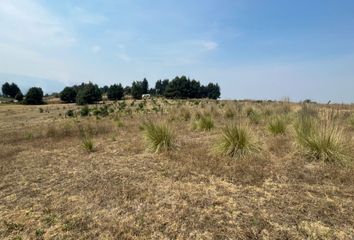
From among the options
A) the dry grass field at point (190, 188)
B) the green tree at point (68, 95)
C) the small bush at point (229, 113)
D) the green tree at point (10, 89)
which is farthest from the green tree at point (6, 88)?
the dry grass field at point (190, 188)

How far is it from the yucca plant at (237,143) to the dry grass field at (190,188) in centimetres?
2

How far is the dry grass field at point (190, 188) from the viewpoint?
9.95 feet

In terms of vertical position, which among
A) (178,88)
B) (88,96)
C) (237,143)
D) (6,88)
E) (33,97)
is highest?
(178,88)

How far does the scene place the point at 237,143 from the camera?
5520 mm

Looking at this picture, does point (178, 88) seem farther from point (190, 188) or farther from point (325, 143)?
point (190, 188)

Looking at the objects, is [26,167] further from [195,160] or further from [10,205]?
[195,160]

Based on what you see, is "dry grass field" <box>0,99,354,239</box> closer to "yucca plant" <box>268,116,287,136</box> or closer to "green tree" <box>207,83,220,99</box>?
"yucca plant" <box>268,116,287,136</box>

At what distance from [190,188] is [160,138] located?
2529 millimetres

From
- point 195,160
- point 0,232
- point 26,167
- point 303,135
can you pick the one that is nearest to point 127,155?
point 195,160

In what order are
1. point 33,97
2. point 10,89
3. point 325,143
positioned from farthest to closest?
point 10,89
point 33,97
point 325,143

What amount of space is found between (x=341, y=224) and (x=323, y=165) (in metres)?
1.90

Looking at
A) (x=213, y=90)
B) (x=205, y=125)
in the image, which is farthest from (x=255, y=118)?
(x=213, y=90)

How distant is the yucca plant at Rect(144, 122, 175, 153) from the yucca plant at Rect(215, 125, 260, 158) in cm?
126

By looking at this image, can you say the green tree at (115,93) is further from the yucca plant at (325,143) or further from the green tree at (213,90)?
the yucca plant at (325,143)
